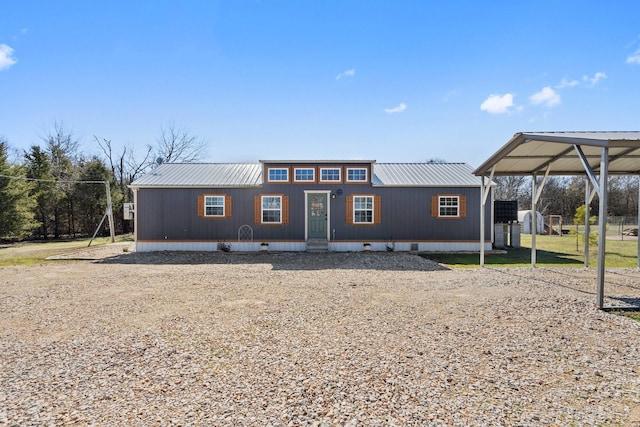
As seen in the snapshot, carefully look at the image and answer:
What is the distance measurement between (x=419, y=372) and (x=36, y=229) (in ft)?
90.4

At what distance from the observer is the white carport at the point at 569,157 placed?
19.3 feet

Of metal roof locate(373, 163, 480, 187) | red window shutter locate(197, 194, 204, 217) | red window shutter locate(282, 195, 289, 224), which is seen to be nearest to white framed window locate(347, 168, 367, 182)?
metal roof locate(373, 163, 480, 187)

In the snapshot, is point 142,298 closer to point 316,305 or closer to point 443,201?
point 316,305

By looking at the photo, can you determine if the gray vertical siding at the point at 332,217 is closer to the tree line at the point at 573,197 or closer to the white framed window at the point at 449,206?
the white framed window at the point at 449,206

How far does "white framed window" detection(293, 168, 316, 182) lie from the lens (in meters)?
14.0

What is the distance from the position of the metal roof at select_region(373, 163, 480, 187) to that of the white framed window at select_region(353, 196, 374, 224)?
2.68ft

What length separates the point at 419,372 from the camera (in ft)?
11.5

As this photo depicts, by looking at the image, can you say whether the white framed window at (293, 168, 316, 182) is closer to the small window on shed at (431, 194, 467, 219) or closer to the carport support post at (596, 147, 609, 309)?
the small window on shed at (431, 194, 467, 219)

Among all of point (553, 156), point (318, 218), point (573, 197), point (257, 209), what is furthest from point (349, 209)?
point (573, 197)

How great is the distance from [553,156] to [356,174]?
270 inches

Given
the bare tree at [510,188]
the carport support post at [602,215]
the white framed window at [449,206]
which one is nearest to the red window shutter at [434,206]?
the white framed window at [449,206]

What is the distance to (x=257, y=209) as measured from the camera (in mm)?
14031

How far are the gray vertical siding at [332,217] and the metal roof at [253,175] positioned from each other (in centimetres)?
25

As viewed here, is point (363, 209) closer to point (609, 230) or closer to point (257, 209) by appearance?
point (257, 209)
